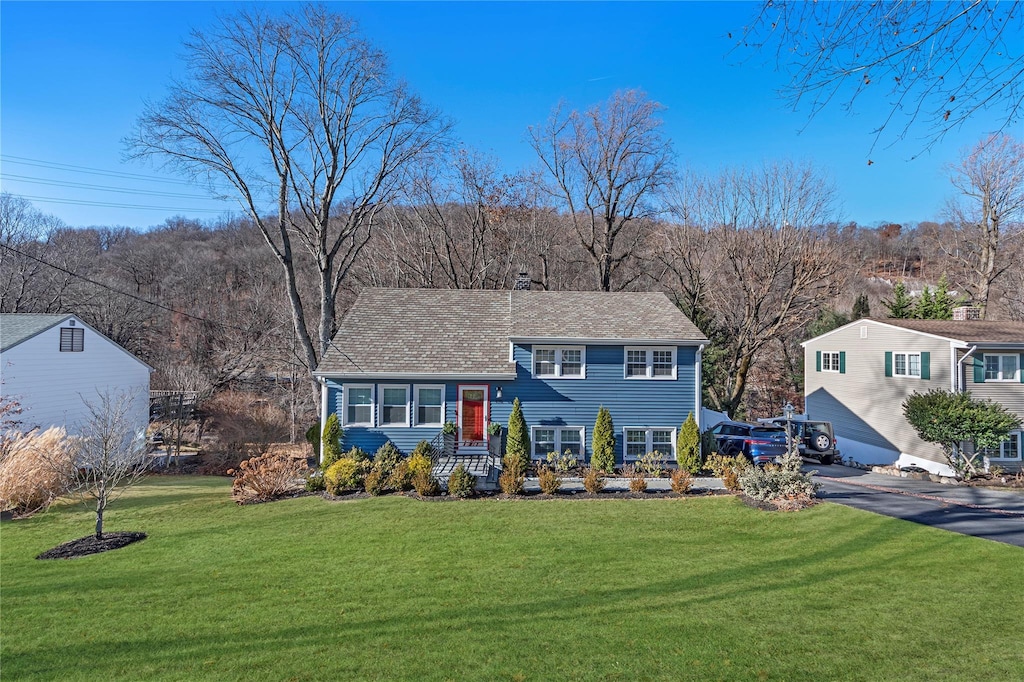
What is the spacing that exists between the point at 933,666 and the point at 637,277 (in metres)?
29.4

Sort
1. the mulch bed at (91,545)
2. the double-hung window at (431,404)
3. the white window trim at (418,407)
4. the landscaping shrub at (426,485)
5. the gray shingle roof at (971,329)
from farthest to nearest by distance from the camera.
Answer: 1. the gray shingle roof at (971,329)
2. the double-hung window at (431,404)
3. the white window trim at (418,407)
4. the landscaping shrub at (426,485)
5. the mulch bed at (91,545)

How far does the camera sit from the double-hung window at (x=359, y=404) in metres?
17.9

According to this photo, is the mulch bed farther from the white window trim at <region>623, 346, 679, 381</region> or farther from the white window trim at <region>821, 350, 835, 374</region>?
the white window trim at <region>821, 350, 835, 374</region>

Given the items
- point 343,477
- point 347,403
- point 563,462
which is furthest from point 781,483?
point 347,403

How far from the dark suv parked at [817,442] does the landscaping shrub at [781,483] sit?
8.94 meters

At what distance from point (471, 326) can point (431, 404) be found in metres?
3.73

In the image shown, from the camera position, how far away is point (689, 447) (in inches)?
699

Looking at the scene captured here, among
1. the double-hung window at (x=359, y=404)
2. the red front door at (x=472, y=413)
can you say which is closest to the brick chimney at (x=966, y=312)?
the red front door at (x=472, y=413)

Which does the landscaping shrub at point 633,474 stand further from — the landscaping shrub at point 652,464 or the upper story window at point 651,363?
the upper story window at point 651,363

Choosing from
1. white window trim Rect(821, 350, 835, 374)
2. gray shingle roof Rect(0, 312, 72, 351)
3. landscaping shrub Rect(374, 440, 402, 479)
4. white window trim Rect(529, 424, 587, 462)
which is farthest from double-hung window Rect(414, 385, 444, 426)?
white window trim Rect(821, 350, 835, 374)

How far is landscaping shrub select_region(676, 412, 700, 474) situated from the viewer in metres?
17.6

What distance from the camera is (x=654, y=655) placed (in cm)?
605

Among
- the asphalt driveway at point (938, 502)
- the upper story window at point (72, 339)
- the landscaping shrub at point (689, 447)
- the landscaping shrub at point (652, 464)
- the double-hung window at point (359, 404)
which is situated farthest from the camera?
the upper story window at point (72, 339)

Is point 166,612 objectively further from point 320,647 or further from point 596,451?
point 596,451
